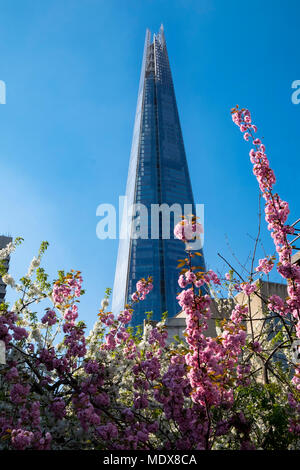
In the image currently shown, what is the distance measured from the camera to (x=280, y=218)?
5.48 meters

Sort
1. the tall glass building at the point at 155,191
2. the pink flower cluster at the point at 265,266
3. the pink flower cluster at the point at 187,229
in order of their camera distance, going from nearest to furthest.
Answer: the pink flower cluster at the point at 187,229, the pink flower cluster at the point at 265,266, the tall glass building at the point at 155,191

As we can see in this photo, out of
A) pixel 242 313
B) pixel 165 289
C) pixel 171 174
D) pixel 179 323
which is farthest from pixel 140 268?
pixel 242 313

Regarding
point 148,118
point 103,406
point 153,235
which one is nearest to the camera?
point 103,406

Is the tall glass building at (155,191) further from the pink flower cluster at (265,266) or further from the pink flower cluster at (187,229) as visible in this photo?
the pink flower cluster at (187,229)

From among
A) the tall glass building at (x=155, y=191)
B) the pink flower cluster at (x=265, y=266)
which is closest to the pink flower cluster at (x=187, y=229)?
the pink flower cluster at (x=265, y=266)

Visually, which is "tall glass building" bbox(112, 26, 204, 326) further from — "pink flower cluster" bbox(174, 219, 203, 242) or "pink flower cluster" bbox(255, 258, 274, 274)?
"pink flower cluster" bbox(174, 219, 203, 242)

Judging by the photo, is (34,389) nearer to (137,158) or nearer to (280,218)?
(280,218)

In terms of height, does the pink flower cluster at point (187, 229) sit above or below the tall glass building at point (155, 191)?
below

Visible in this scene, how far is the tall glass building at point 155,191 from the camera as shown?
81.8m

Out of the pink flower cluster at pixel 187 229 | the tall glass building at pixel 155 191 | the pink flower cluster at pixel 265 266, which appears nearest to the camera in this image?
the pink flower cluster at pixel 187 229

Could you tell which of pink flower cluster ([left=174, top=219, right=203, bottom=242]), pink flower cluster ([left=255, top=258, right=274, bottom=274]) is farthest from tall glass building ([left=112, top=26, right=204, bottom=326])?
pink flower cluster ([left=174, top=219, right=203, bottom=242])

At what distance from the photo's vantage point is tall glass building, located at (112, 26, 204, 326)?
268 feet

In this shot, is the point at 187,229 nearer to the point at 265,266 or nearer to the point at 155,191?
the point at 265,266
